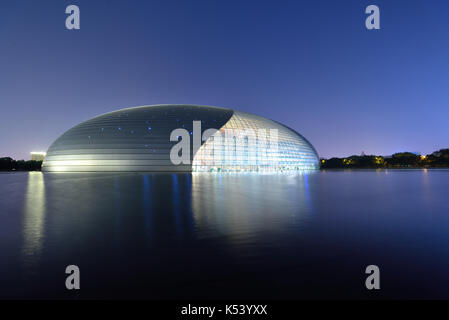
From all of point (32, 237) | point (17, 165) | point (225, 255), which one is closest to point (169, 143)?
point (32, 237)

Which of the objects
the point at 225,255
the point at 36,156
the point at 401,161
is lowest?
the point at 225,255

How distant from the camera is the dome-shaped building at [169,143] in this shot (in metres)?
45.8

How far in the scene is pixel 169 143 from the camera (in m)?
46.2

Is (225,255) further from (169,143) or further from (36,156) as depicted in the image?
(36,156)

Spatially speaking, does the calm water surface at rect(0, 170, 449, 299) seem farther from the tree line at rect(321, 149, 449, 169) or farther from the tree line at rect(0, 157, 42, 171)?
the tree line at rect(321, 149, 449, 169)

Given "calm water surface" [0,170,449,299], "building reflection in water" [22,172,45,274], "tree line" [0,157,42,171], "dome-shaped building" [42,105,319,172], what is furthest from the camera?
"tree line" [0,157,42,171]

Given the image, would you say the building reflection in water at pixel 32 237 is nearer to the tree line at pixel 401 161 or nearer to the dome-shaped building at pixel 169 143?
the dome-shaped building at pixel 169 143

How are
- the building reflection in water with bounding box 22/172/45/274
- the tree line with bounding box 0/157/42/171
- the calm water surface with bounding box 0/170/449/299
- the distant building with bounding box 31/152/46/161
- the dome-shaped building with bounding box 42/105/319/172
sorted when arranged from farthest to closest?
the distant building with bounding box 31/152/46/161 < the tree line with bounding box 0/157/42/171 < the dome-shaped building with bounding box 42/105/319/172 < the building reflection in water with bounding box 22/172/45/274 < the calm water surface with bounding box 0/170/449/299

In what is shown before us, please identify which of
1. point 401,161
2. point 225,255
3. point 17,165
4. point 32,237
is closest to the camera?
point 225,255

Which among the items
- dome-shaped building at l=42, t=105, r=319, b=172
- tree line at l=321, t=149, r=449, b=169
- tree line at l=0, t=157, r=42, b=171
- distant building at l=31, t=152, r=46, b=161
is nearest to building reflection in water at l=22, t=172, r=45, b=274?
dome-shaped building at l=42, t=105, r=319, b=172

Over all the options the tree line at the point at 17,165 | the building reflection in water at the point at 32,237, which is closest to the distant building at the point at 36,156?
the tree line at the point at 17,165

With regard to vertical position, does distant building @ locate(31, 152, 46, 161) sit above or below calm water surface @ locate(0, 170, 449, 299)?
above

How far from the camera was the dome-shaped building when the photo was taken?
45.8 meters
